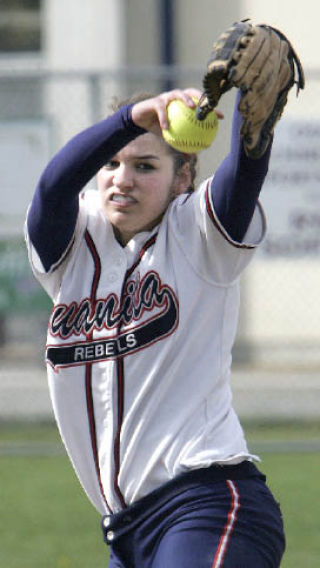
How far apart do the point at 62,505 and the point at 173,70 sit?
3.06 m

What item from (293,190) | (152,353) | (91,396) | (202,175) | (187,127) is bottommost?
(202,175)

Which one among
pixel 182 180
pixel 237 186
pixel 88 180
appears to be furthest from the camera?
pixel 182 180

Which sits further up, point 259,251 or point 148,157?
point 148,157

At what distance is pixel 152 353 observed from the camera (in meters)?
3.10

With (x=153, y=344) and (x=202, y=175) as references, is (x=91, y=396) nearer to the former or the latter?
(x=153, y=344)

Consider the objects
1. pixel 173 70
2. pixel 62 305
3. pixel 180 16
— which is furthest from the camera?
pixel 180 16

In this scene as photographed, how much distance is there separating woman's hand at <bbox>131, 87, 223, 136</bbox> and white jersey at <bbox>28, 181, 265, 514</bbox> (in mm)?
263

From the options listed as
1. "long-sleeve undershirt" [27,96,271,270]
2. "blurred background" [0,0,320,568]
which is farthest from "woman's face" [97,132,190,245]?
"blurred background" [0,0,320,568]

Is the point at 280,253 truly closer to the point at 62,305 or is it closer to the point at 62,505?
the point at 62,505

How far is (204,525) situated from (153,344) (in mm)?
459

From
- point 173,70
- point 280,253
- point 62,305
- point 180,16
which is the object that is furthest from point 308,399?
point 62,305

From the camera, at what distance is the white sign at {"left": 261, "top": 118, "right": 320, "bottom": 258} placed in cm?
744

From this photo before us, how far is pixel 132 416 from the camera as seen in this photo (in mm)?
3113

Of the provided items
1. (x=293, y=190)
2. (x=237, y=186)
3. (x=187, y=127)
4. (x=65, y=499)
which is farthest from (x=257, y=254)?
(x=187, y=127)
